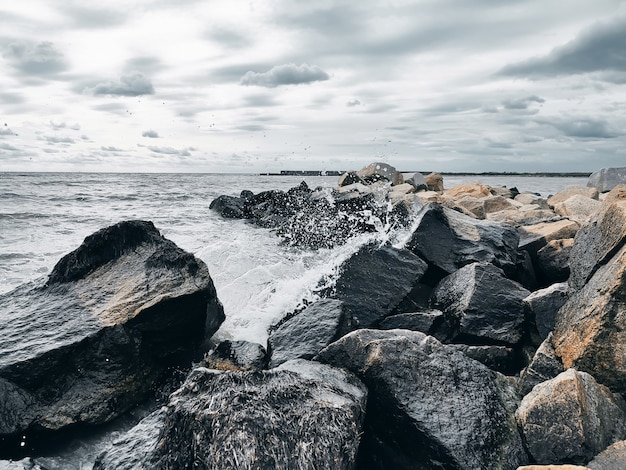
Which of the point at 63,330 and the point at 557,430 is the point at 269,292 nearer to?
the point at 63,330

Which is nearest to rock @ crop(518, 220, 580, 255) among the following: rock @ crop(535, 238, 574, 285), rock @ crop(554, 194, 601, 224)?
rock @ crop(535, 238, 574, 285)

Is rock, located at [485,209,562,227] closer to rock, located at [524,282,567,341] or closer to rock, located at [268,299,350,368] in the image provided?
rock, located at [524,282,567,341]

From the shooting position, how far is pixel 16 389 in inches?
170

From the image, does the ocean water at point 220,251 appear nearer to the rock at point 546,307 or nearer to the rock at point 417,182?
the rock at point 546,307

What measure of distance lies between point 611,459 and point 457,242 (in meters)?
4.68

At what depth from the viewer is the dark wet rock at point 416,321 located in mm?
5453

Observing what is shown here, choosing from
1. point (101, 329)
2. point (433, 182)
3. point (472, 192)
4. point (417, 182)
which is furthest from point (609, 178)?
point (101, 329)

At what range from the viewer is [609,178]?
2277 centimetres

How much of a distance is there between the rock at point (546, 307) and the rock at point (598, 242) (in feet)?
0.69

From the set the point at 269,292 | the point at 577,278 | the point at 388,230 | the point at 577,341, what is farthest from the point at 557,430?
the point at 388,230

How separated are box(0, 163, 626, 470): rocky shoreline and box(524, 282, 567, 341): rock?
0.01 meters

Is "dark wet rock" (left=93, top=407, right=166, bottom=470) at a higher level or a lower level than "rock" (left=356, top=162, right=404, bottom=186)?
lower

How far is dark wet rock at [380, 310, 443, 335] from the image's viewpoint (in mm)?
5453

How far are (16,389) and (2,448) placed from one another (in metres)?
0.48
